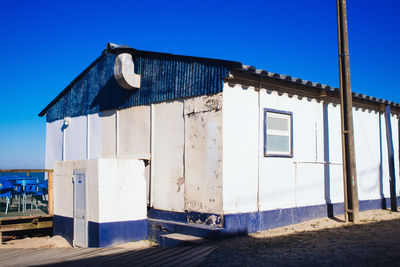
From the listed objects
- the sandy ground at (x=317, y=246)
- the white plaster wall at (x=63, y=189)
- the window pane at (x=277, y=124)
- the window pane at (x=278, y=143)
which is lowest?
the sandy ground at (x=317, y=246)

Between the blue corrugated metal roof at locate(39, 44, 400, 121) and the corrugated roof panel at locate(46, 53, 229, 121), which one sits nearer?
the blue corrugated metal roof at locate(39, 44, 400, 121)

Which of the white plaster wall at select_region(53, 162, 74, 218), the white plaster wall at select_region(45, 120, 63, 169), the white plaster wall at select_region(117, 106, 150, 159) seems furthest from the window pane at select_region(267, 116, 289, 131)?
the white plaster wall at select_region(45, 120, 63, 169)

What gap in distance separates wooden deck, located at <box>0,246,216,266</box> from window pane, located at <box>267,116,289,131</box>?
324 cm

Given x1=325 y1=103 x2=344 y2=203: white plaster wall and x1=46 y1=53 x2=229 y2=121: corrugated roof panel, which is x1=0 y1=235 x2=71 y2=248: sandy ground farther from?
x1=325 y1=103 x2=344 y2=203: white plaster wall

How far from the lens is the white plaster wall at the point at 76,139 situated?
42.8ft

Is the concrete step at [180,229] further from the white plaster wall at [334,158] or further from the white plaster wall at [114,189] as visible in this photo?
the white plaster wall at [334,158]

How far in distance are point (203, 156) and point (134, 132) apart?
9.70 feet

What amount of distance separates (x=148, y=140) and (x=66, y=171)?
228 cm

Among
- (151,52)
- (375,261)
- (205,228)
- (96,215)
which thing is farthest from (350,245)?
(151,52)

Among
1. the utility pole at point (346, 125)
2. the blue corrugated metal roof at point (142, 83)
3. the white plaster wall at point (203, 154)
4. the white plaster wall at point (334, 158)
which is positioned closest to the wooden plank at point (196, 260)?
the white plaster wall at point (203, 154)

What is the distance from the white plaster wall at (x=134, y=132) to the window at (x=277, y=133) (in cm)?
309

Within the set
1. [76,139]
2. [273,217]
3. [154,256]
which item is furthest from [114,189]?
[76,139]

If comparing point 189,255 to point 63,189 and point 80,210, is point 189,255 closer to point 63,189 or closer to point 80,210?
point 80,210

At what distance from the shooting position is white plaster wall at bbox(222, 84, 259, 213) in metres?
8.16
